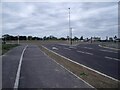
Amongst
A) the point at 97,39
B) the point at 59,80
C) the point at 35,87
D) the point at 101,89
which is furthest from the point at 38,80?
the point at 97,39

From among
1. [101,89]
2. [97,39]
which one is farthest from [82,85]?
[97,39]

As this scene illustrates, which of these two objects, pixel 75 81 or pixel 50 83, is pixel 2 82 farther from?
pixel 75 81

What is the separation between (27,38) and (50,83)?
141669mm

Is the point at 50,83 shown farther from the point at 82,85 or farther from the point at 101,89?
the point at 101,89

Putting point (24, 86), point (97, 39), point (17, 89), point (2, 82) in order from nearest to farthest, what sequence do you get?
point (17, 89), point (24, 86), point (2, 82), point (97, 39)

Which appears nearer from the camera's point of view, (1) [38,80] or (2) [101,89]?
(2) [101,89]

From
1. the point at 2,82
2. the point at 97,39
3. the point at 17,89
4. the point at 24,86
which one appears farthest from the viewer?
the point at 97,39

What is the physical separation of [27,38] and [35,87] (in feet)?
467

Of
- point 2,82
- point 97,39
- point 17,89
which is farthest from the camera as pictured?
point 97,39

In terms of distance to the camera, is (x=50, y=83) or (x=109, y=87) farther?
(x=50, y=83)

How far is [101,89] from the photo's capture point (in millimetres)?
10336

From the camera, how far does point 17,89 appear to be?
1025cm

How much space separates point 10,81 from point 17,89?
1.99 m

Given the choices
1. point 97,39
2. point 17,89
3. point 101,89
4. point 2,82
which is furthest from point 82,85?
point 97,39
